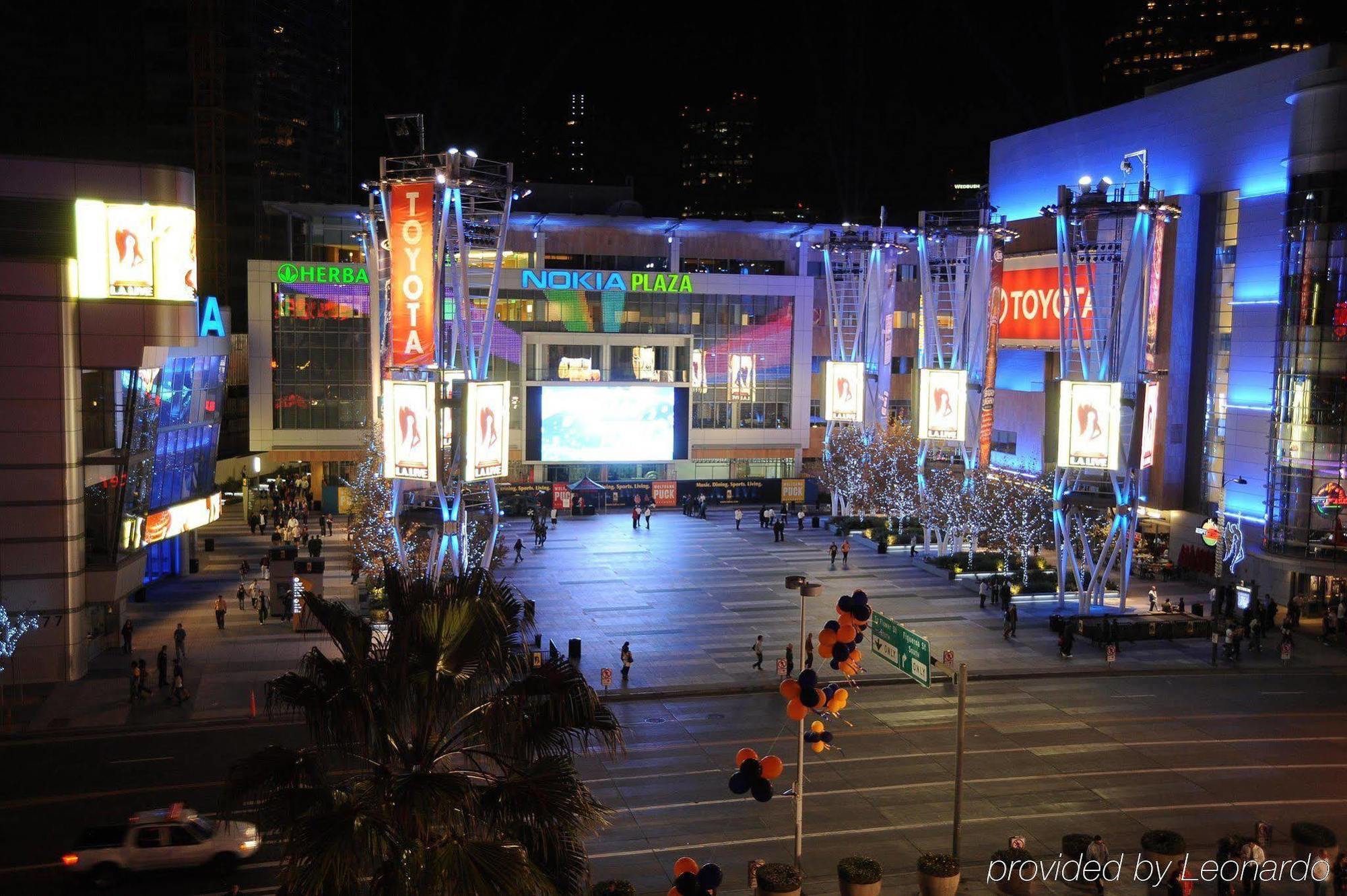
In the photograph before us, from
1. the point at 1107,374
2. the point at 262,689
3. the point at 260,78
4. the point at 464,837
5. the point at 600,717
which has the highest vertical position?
the point at 260,78

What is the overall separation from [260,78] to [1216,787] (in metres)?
100

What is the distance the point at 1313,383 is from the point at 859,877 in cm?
3538

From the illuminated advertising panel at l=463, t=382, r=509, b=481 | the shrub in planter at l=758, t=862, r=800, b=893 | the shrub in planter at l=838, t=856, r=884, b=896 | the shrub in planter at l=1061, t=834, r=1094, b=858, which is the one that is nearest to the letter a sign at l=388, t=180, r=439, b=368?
the illuminated advertising panel at l=463, t=382, r=509, b=481

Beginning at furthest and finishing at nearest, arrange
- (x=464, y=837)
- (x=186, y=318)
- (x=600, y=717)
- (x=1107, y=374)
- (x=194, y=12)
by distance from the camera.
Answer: (x=194, y=12) → (x=1107, y=374) → (x=186, y=318) → (x=600, y=717) → (x=464, y=837)

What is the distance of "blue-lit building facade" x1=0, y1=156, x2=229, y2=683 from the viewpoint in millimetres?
34469

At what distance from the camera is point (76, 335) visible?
35.1 m

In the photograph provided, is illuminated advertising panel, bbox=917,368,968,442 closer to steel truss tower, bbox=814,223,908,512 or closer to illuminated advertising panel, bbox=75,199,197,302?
steel truss tower, bbox=814,223,908,512

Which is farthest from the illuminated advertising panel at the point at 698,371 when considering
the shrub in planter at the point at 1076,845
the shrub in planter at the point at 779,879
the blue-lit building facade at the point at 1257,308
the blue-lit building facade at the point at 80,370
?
the shrub in planter at the point at 779,879

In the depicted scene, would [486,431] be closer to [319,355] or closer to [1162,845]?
[1162,845]

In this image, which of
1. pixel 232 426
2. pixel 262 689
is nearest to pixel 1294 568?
pixel 262 689

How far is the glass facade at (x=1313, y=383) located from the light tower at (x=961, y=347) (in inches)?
485

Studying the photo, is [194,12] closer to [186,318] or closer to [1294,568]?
[186,318]

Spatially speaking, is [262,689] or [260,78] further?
[260,78]

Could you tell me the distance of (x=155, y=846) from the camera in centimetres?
2144
